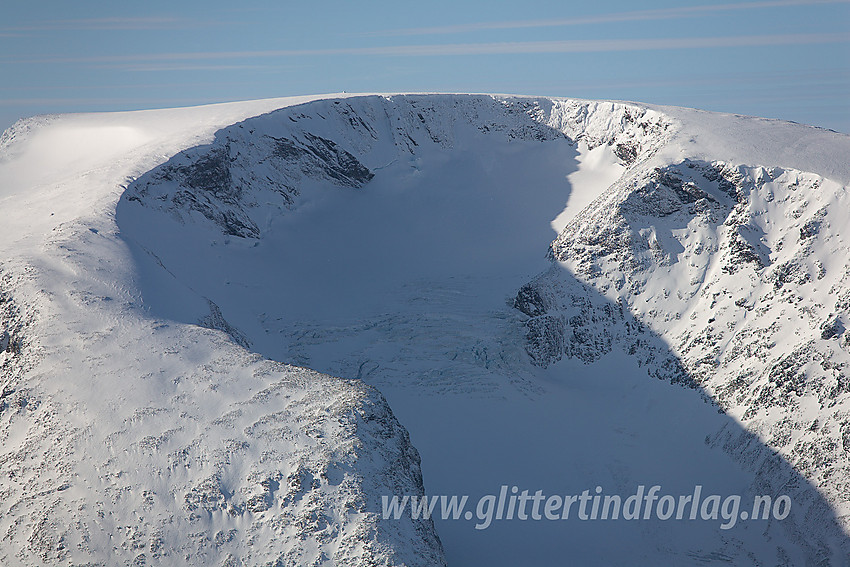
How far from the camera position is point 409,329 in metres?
51.2

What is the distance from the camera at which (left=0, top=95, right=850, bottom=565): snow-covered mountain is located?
1065 inches

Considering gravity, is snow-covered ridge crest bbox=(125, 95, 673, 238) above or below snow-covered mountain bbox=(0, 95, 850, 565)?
A: above

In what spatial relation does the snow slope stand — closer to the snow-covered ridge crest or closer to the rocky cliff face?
the snow-covered ridge crest

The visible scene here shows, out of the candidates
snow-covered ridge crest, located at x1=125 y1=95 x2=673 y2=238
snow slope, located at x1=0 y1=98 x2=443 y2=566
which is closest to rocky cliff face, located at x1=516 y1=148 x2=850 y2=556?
snow-covered ridge crest, located at x1=125 y1=95 x2=673 y2=238

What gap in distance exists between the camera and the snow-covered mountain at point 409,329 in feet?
88.8

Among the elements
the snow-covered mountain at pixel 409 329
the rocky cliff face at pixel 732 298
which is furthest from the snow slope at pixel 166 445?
the rocky cliff face at pixel 732 298

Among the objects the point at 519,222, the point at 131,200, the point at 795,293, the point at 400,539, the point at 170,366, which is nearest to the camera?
the point at 400,539

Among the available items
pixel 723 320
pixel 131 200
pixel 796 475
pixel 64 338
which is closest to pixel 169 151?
pixel 131 200

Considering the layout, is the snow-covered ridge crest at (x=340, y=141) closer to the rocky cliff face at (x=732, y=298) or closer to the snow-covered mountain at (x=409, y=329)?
the snow-covered mountain at (x=409, y=329)

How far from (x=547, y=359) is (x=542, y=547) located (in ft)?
54.5

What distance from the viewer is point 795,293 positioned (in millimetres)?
42469

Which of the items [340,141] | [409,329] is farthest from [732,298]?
[340,141]

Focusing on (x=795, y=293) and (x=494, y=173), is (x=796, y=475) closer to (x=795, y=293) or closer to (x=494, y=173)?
(x=795, y=293)

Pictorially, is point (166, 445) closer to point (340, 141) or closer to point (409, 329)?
point (409, 329)
